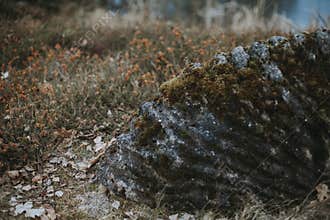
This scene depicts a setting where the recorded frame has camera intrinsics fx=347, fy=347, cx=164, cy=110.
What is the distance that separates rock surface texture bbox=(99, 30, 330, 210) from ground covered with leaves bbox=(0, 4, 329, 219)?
171 millimetres

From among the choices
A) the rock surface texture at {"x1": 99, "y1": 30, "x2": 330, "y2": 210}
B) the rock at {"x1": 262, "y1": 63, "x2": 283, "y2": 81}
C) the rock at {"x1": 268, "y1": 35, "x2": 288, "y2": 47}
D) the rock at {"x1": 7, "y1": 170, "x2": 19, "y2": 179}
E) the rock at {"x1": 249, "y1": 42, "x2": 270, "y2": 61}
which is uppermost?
the rock at {"x1": 268, "y1": 35, "x2": 288, "y2": 47}

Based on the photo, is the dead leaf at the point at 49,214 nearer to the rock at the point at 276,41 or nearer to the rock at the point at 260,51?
the rock at the point at 260,51

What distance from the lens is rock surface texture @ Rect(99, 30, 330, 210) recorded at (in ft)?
9.65

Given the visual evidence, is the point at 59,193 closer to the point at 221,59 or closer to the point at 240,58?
the point at 221,59

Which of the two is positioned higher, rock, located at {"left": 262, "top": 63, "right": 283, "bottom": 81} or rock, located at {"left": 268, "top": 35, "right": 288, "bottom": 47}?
rock, located at {"left": 268, "top": 35, "right": 288, "bottom": 47}

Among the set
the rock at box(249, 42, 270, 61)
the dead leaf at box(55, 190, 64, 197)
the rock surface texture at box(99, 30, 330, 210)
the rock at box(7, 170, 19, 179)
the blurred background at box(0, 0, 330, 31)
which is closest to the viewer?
the rock surface texture at box(99, 30, 330, 210)

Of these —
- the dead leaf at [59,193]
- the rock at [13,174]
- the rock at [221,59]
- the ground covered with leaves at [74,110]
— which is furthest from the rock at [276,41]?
the rock at [13,174]

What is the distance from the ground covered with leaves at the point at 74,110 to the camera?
3.14 meters

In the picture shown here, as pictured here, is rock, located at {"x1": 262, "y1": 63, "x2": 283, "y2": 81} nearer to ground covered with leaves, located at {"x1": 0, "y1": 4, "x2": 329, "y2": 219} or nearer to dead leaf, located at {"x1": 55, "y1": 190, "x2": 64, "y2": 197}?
ground covered with leaves, located at {"x1": 0, "y1": 4, "x2": 329, "y2": 219}

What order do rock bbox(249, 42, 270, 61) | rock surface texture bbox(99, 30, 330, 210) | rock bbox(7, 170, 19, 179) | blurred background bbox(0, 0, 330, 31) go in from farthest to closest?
blurred background bbox(0, 0, 330, 31) < rock bbox(7, 170, 19, 179) < rock bbox(249, 42, 270, 61) < rock surface texture bbox(99, 30, 330, 210)

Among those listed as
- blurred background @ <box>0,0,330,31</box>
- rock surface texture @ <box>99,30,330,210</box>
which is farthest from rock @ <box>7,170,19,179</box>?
blurred background @ <box>0,0,330,31</box>

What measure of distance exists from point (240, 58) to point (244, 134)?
27.5 inches

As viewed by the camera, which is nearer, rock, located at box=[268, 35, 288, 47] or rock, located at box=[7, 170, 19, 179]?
rock, located at box=[268, 35, 288, 47]

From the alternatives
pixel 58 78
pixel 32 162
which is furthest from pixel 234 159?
pixel 58 78
